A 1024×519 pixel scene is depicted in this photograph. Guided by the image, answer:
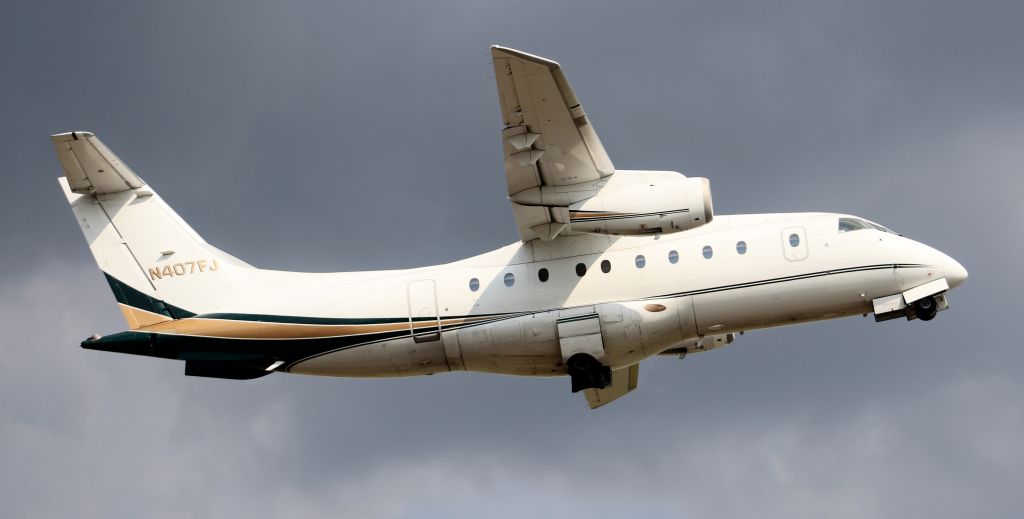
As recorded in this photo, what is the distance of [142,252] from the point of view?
2564 cm

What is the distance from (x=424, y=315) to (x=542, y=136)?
4.15 meters

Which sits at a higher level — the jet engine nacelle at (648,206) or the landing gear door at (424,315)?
the jet engine nacelle at (648,206)

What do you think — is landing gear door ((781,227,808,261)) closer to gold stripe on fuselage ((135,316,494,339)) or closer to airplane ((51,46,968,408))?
airplane ((51,46,968,408))

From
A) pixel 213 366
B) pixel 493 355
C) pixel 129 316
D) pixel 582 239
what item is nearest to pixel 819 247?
pixel 582 239

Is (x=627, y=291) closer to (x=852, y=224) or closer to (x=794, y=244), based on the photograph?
(x=794, y=244)

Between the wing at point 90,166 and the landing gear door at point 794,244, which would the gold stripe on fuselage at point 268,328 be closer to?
the wing at point 90,166

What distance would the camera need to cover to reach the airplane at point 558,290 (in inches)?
901

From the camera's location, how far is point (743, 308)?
23.5 m

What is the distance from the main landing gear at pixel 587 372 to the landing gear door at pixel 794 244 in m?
3.83

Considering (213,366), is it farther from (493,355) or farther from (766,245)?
(766,245)

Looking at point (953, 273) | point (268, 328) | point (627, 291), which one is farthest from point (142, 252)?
point (953, 273)

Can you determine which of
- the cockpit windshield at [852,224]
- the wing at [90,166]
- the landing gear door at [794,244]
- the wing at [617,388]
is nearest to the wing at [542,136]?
the landing gear door at [794,244]

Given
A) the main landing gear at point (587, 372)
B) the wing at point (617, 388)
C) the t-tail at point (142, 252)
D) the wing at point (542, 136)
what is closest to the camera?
the wing at point (542, 136)

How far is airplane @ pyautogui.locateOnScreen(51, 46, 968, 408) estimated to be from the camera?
22891 mm
